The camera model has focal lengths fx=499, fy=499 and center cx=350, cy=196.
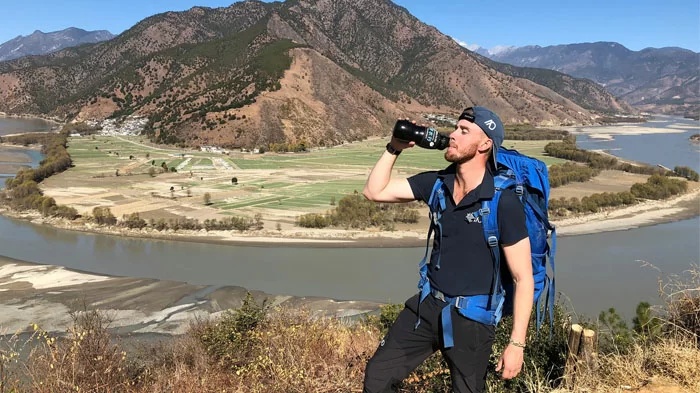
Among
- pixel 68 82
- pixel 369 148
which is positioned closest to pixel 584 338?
pixel 369 148

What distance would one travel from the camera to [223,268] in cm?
2325

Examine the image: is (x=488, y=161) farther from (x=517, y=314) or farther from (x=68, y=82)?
(x=68, y=82)

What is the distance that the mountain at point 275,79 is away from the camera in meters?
82.4

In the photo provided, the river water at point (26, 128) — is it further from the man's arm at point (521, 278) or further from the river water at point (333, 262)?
the man's arm at point (521, 278)

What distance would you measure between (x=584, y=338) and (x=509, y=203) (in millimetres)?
1935

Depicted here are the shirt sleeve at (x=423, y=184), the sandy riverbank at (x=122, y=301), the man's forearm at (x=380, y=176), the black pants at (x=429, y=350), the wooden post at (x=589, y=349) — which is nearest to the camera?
the black pants at (x=429, y=350)

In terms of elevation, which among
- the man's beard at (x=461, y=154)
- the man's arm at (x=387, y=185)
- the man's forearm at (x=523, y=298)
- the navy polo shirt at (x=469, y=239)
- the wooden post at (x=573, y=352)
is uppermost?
the man's beard at (x=461, y=154)

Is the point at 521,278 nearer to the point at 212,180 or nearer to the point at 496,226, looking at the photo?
the point at 496,226

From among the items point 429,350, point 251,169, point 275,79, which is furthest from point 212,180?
point 275,79

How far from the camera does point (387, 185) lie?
10.5 feet

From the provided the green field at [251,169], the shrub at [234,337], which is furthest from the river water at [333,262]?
the shrub at [234,337]

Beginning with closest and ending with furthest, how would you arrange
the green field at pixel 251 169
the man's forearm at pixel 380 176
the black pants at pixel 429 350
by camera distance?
the black pants at pixel 429 350 → the man's forearm at pixel 380 176 → the green field at pixel 251 169

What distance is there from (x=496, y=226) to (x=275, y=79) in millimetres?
91414

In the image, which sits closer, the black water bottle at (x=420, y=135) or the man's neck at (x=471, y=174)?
the man's neck at (x=471, y=174)
